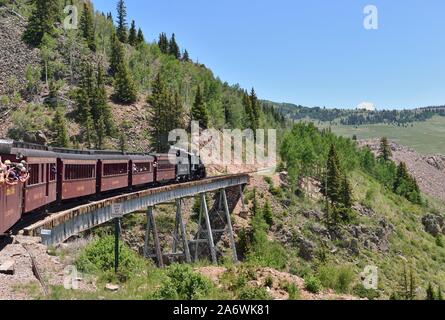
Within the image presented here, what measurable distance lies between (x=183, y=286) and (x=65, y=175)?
490 inches

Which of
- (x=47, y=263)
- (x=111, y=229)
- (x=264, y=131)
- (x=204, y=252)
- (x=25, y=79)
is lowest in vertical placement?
(x=204, y=252)

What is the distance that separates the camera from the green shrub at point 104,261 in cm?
1620

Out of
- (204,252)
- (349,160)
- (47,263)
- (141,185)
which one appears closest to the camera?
→ (47,263)

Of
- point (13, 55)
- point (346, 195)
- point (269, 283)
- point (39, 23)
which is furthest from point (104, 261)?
point (39, 23)

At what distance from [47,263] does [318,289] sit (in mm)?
9107

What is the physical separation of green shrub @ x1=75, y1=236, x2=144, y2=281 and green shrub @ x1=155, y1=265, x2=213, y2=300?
2.38m

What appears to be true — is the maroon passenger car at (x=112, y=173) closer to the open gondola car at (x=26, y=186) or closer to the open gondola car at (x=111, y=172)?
the open gondola car at (x=111, y=172)

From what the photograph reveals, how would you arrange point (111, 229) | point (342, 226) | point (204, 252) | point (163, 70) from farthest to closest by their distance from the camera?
point (163, 70)
point (342, 226)
point (204, 252)
point (111, 229)

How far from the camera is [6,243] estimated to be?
1586 cm

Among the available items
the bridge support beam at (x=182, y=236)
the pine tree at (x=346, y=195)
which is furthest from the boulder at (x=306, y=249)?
the bridge support beam at (x=182, y=236)

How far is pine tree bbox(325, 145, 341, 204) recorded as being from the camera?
253 ft

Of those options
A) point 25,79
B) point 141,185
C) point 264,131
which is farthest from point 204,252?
point 264,131

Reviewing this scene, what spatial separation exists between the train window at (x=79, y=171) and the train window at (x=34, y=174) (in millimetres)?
4458
